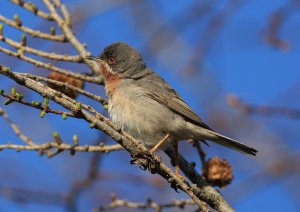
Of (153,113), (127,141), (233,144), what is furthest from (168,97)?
(127,141)

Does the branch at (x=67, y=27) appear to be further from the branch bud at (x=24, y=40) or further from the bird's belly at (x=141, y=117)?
the branch bud at (x=24, y=40)

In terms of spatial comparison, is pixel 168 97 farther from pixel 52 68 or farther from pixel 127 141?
pixel 127 141

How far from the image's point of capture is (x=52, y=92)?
328 cm

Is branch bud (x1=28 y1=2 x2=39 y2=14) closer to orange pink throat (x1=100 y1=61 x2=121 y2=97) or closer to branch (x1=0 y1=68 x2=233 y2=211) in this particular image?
orange pink throat (x1=100 y1=61 x2=121 y2=97)

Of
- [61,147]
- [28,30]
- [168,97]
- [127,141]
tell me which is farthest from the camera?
[168,97]

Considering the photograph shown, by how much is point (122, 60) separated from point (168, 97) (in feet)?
2.72

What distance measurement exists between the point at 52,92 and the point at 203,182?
206 cm

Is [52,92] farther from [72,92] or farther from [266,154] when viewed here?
[266,154]

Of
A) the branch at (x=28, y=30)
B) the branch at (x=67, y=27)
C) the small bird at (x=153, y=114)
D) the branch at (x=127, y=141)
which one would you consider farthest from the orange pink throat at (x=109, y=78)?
the branch at (x=127, y=141)

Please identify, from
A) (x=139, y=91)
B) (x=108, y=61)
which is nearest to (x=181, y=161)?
(x=139, y=91)

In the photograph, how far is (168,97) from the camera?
18.2 ft

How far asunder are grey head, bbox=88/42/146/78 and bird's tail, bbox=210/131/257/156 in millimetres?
1290

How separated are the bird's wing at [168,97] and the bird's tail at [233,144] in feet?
0.51

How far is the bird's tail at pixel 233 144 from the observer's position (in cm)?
495
